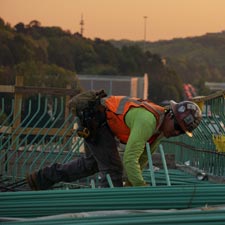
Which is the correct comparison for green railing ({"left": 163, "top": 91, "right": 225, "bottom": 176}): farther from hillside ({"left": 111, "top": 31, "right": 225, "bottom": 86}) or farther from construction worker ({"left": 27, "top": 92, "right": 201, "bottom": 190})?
hillside ({"left": 111, "top": 31, "right": 225, "bottom": 86})

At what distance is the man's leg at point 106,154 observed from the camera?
724cm

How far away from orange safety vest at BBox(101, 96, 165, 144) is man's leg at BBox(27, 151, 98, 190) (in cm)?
70

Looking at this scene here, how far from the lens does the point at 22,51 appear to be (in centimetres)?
5862

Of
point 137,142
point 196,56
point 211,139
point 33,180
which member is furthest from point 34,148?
point 196,56

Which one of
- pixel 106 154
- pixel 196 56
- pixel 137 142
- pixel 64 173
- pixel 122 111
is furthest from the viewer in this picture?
pixel 196 56

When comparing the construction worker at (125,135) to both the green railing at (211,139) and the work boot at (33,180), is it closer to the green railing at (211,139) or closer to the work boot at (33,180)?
the work boot at (33,180)

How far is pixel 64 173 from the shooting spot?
25.5ft

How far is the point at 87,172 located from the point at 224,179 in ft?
7.75

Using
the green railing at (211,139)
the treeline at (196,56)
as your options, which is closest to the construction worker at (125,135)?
the green railing at (211,139)

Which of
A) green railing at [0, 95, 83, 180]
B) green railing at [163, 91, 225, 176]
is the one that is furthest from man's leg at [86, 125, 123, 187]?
green railing at [0, 95, 83, 180]

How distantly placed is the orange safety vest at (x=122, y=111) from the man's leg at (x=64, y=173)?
0.70m

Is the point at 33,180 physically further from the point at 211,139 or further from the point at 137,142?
the point at 211,139

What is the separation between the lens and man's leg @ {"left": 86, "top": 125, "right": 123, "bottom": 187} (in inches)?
285

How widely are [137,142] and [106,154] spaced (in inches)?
35.2
